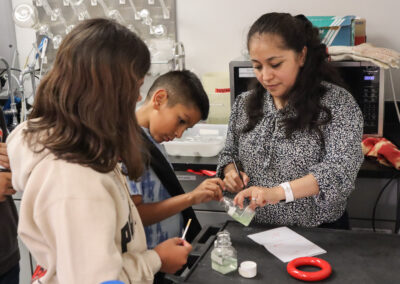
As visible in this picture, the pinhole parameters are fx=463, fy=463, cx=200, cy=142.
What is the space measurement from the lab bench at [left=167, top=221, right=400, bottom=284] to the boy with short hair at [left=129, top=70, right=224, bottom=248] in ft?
0.40

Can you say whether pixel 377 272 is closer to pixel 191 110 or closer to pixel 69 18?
pixel 191 110

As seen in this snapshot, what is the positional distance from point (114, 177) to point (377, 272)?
26.9 inches

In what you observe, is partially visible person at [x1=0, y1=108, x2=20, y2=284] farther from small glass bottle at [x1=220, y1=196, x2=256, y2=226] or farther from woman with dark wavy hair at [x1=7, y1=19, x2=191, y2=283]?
small glass bottle at [x1=220, y1=196, x2=256, y2=226]

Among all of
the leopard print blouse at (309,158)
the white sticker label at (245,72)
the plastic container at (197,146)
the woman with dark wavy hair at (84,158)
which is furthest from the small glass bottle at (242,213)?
the white sticker label at (245,72)

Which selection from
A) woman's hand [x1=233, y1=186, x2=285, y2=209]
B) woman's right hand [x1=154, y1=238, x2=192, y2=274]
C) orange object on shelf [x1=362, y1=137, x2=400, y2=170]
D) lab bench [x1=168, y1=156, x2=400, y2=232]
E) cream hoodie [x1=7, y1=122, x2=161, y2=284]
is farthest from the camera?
lab bench [x1=168, y1=156, x2=400, y2=232]

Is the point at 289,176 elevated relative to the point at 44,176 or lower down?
lower down

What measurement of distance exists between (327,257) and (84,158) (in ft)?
2.31

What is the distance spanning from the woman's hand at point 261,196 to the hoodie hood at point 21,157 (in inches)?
26.2

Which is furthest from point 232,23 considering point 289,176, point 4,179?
point 4,179

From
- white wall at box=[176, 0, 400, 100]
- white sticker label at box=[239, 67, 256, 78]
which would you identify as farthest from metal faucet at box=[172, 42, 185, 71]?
white sticker label at box=[239, 67, 256, 78]

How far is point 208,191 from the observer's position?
4.91 feet

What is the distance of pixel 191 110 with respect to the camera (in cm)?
146

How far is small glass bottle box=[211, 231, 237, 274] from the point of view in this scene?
45.9 inches

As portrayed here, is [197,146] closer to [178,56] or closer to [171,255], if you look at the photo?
[178,56]
